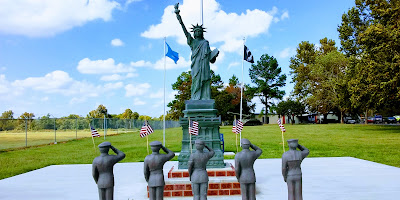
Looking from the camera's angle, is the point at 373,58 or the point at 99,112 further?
the point at 99,112

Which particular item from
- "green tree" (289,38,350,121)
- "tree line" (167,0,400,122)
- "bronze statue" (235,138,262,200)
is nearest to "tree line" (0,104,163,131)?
"bronze statue" (235,138,262,200)

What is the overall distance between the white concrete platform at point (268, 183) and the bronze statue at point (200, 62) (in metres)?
2.97

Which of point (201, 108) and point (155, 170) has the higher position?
point (201, 108)

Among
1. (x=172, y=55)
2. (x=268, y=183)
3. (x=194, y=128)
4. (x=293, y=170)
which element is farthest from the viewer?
(x=172, y=55)

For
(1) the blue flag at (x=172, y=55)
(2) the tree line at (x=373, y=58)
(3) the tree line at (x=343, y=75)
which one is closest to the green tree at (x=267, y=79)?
(3) the tree line at (x=343, y=75)

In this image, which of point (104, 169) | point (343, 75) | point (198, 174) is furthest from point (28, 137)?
point (343, 75)

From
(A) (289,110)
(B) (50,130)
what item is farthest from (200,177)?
(A) (289,110)

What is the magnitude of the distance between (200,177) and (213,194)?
7.78ft

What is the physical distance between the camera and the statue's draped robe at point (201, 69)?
9727mm

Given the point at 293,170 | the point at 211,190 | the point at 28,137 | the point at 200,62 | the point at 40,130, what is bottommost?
the point at 211,190

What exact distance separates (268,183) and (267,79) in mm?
56343

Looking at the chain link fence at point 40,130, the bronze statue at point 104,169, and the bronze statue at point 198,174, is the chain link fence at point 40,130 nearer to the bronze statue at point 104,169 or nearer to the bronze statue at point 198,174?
the bronze statue at point 104,169

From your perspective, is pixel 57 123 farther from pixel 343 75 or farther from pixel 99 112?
pixel 99 112

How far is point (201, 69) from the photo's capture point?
9734mm
